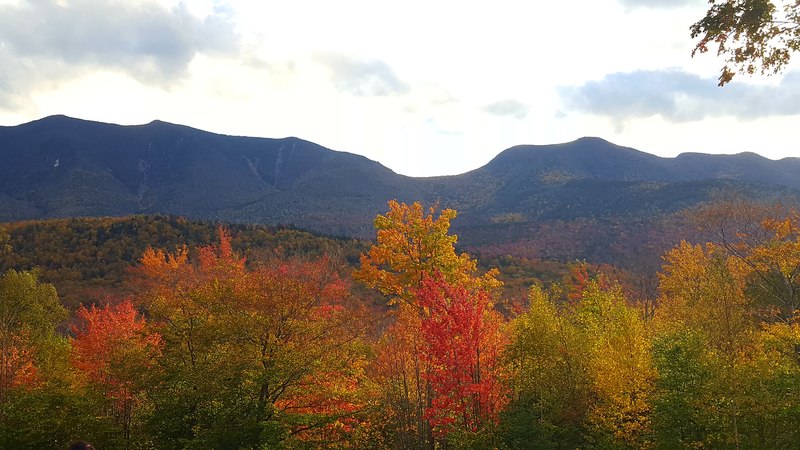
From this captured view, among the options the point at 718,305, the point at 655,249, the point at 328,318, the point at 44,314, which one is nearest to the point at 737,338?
the point at 718,305

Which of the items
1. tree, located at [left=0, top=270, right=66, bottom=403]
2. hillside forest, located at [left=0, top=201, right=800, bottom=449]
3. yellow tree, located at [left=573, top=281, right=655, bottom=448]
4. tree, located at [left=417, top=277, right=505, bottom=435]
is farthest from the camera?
tree, located at [left=0, top=270, right=66, bottom=403]

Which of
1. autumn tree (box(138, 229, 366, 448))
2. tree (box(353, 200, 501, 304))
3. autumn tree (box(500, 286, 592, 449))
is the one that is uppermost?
tree (box(353, 200, 501, 304))

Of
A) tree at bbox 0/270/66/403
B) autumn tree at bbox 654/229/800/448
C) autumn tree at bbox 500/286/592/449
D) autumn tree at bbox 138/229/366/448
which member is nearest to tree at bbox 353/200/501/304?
autumn tree at bbox 138/229/366/448

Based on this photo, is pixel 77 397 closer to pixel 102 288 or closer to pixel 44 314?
pixel 44 314

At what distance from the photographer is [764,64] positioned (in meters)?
12.1

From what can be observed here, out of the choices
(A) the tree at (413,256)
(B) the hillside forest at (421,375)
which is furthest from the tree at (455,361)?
(A) the tree at (413,256)

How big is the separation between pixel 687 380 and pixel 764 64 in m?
16.0

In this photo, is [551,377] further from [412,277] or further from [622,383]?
[412,277]

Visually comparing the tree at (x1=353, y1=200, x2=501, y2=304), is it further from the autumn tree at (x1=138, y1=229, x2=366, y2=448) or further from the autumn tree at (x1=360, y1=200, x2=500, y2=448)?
the autumn tree at (x1=138, y1=229, x2=366, y2=448)

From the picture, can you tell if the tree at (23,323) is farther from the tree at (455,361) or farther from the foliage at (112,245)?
the foliage at (112,245)

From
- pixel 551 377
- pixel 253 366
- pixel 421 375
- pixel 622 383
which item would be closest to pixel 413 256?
pixel 421 375

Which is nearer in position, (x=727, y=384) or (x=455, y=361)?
(x=727, y=384)

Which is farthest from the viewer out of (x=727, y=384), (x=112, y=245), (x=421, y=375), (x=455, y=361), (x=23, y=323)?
(x=112, y=245)

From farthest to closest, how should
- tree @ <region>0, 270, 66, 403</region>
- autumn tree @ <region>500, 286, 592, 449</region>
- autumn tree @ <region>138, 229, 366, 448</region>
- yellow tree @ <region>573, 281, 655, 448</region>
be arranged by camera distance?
tree @ <region>0, 270, 66, 403</region> → autumn tree @ <region>500, 286, 592, 449</region> → yellow tree @ <region>573, 281, 655, 448</region> → autumn tree @ <region>138, 229, 366, 448</region>
